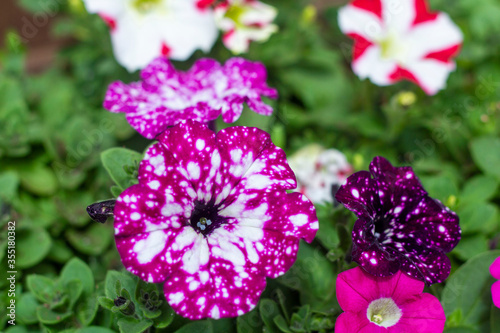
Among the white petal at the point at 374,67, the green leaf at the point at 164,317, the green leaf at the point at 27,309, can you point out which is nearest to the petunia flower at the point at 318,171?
the white petal at the point at 374,67

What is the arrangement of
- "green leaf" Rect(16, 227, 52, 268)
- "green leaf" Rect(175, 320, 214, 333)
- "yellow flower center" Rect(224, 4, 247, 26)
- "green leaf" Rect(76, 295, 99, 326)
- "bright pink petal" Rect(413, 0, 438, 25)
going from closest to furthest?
"green leaf" Rect(175, 320, 214, 333), "green leaf" Rect(76, 295, 99, 326), "green leaf" Rect(16, 227, 52, 268), "bright pink petal" Rect(413, 0, 438, 25), "yellow flower center" Rect(224, 4, 247, 26)

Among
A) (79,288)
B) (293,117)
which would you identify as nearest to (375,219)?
(79,288)

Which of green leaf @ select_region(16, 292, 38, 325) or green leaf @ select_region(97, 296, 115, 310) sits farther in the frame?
green leaf @ select_region(16, 292, 38, 325)

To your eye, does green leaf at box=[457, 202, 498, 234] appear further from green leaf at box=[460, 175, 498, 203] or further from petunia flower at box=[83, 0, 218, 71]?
petunia flower at box=[83, 0, 218, 71]

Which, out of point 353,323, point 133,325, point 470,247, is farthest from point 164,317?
point 470,247

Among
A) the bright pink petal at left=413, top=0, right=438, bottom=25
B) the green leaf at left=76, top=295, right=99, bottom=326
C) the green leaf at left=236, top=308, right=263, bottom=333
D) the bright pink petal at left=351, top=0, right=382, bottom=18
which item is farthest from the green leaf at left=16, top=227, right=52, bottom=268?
the bright pink petal at left=413, top=0, right=438, bottom=25

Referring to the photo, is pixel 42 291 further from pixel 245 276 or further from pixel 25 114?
pixel 25 114

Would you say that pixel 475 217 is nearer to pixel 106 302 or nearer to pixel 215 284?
pixel 215 284
